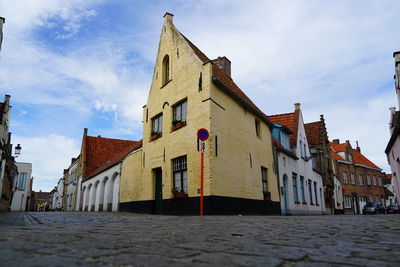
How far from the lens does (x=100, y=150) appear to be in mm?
31188

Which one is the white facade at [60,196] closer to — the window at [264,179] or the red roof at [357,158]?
the window at [264,179]

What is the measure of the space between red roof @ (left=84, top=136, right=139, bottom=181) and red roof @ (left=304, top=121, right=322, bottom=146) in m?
16.9

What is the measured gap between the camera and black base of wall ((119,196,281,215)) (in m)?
10.8

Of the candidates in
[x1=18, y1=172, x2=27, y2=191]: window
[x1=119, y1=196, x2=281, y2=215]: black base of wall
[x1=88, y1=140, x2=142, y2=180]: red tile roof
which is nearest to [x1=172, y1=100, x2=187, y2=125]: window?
[x1=119, y1=196, x2=281, y2=215]: black base of wall

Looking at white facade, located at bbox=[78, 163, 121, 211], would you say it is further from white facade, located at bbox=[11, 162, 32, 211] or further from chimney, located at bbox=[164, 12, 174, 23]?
white facade, located at bbox=[11, 162, 32, 211]

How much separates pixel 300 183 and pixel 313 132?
362 inches

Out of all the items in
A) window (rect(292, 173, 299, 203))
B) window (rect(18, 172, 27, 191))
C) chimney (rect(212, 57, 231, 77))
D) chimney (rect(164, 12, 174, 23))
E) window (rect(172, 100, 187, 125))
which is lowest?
window (rect(292, 173, 299, 203))

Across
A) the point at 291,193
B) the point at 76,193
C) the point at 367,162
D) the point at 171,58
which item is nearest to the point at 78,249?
the point at 171,58

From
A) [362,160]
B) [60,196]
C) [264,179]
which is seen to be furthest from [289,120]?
[60,196]

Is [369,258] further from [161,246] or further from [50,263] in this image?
[50,263]

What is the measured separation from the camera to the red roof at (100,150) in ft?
96.3

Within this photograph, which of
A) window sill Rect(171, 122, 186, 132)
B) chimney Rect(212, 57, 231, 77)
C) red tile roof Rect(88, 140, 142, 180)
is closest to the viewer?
window sill Rect(171, 122, 186, 132)

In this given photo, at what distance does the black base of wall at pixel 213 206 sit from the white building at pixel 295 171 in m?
3.11

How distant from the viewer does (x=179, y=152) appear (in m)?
12.7
